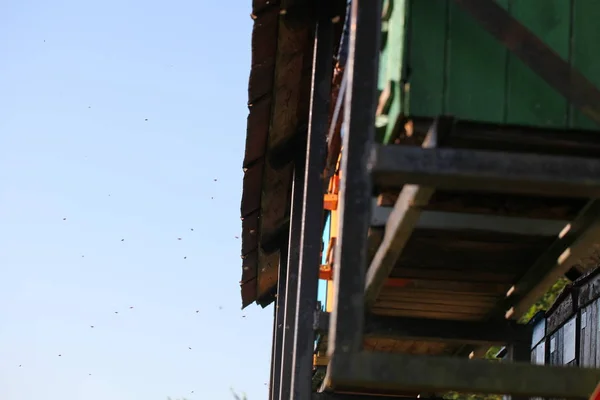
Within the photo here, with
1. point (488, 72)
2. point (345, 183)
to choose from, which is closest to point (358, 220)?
point (345, 183)

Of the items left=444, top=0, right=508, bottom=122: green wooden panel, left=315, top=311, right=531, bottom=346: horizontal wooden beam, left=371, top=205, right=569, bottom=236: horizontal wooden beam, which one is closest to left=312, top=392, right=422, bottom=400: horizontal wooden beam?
left=315, top=311, right=531, bottom=346: horizontal wooden beam

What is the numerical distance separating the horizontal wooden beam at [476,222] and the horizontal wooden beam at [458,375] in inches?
62.5

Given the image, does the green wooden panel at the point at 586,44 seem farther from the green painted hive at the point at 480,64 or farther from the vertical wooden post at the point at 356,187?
the vertical wooden post at the point at 356,187

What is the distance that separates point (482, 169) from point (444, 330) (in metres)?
3.76

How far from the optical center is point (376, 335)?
1030cm

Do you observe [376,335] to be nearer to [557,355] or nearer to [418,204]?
[418,204]

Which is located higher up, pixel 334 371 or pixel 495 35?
pixel 495 35

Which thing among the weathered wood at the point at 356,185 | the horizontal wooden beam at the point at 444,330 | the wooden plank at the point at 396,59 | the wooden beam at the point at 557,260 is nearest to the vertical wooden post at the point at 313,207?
the horizontal wooden beam at the point at 444,330

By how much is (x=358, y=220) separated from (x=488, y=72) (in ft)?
3.69

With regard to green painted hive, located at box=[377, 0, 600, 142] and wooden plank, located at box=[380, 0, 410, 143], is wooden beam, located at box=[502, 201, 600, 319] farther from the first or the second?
wooden plank, located at box=[380, 0, 410, 143]

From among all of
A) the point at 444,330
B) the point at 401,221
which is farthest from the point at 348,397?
the point at 401,221

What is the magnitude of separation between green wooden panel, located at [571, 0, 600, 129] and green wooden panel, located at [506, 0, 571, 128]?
45 mm

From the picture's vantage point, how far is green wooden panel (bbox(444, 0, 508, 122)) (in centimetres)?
714

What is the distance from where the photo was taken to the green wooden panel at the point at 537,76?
282 inches
